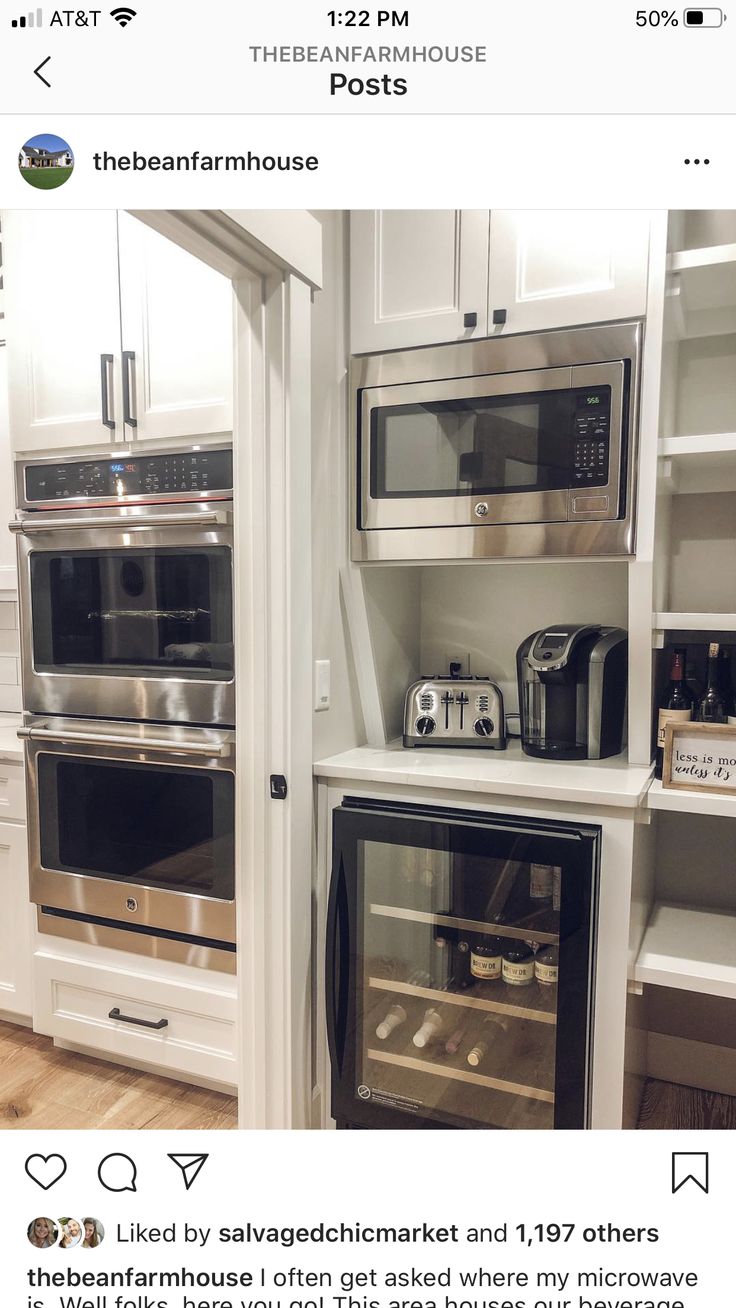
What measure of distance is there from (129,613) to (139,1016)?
1000 millimetres

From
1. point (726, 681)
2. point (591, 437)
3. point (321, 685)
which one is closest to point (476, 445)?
point (591, 437)

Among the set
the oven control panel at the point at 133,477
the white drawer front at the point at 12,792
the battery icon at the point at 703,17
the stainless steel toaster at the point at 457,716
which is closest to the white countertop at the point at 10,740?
the white drawer front at the point at 12,792

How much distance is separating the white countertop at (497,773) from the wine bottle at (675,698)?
0.08 m

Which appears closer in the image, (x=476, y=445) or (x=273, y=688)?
(x=273, y=688)

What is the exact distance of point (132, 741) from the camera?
1.82 metres

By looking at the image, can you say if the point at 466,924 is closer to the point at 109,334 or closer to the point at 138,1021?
the point at 138,1021

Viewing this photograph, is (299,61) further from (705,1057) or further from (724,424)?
(705,1057)

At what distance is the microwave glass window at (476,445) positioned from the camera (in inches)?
61.5

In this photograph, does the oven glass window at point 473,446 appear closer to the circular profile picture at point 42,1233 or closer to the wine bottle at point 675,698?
the wine bottle at point 675,698

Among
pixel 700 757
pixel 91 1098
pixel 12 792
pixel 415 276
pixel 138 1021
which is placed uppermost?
pixel 415 276

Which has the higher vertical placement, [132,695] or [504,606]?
[504,606]

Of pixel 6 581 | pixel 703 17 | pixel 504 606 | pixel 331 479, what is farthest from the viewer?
pixel 6 581

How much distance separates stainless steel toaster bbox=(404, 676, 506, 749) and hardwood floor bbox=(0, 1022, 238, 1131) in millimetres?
993

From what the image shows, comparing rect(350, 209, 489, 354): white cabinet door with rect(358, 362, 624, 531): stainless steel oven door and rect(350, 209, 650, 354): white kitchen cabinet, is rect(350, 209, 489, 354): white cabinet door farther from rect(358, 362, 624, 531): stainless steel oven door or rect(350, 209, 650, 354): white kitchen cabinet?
rect(358, 362, 624, 531): stainless steel oven door
